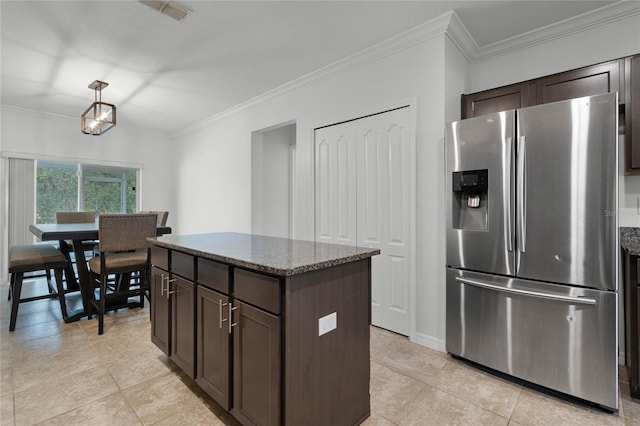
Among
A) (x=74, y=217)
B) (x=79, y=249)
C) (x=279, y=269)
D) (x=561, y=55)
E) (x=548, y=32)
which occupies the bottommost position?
(x=79, y=249)

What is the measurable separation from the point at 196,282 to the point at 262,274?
2.15 feet

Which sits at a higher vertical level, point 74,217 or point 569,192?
point 569,192

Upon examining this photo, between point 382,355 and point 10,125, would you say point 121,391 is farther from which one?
point 10,125

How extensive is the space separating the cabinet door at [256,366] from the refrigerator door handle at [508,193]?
1689 mm

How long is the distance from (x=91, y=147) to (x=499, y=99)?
632 cm

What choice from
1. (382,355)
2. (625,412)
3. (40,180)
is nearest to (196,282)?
(382,355)

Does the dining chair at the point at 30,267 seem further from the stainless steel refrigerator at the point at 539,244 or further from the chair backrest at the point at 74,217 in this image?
the stainless steel refrigerator at the point at 539,244

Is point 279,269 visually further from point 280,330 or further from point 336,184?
point 336,184

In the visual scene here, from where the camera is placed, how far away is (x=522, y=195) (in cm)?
199

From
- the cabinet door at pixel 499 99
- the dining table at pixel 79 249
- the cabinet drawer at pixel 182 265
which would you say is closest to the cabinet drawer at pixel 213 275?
the cabinet drawer at pixel 182 265

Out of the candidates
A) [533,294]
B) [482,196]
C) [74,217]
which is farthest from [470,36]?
[74,217]

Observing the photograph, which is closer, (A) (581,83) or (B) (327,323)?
(B) (327,323)

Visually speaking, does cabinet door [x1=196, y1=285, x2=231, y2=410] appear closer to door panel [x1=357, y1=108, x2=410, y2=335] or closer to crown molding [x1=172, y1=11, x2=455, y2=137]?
door panel [x1=357, y1=108, x2=410, y2=335]

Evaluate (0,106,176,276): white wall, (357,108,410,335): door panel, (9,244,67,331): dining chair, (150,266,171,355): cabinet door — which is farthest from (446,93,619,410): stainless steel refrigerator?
(0,106,176,276): white wall
